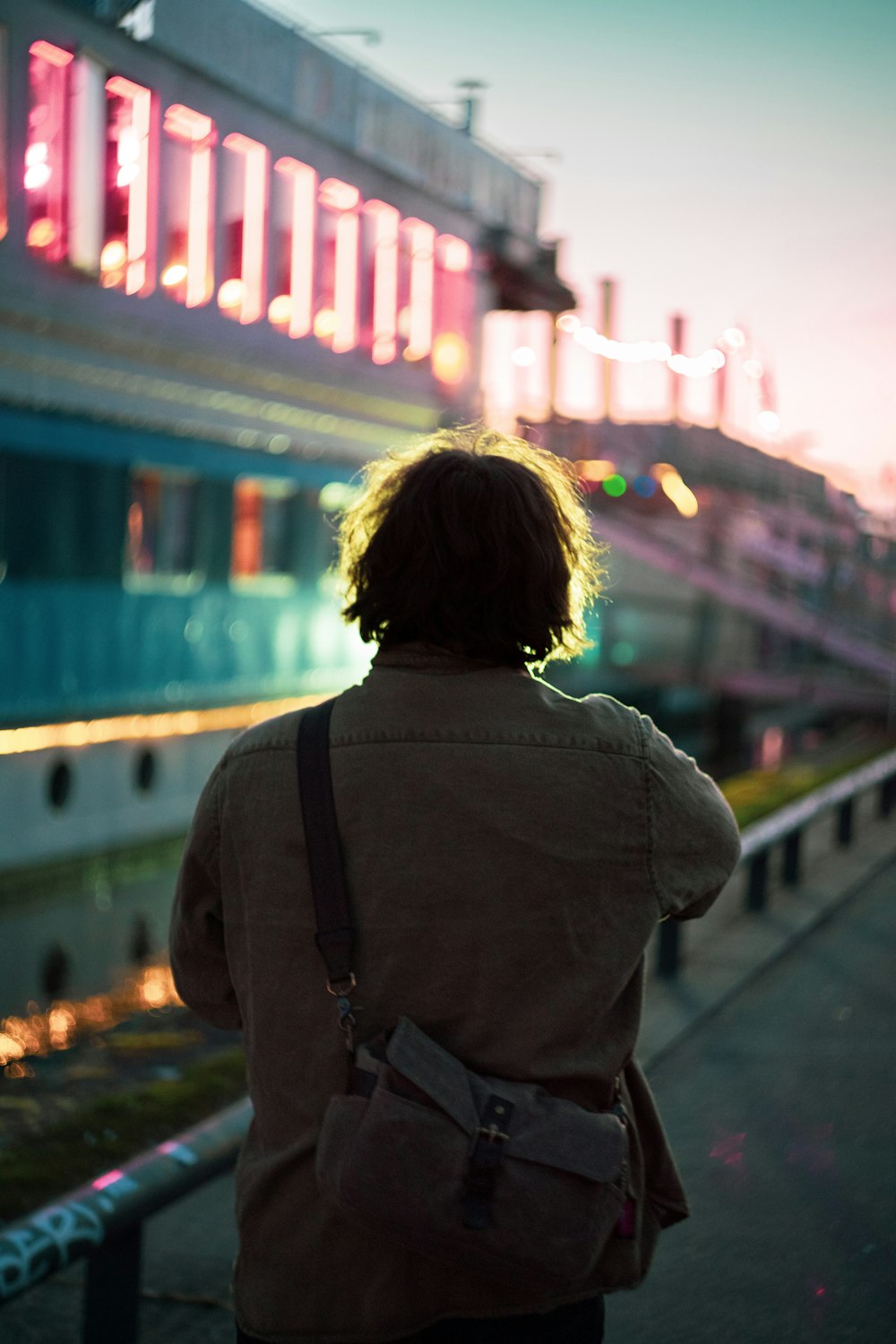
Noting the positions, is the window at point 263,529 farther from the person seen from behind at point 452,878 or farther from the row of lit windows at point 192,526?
the person seen from behind at point 452,878

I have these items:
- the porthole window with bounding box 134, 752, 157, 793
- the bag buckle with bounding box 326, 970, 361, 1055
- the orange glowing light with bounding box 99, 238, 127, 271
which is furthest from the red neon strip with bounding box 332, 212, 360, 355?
the bag buckle with bounding box 326, 970, 361, 1055

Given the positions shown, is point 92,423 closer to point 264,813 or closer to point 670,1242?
point 670,1242

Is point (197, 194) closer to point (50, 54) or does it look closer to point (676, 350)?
point (50, 54)

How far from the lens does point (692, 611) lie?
3431 cm

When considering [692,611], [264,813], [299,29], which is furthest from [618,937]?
[692,611]

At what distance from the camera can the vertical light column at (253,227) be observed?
13.1 meters

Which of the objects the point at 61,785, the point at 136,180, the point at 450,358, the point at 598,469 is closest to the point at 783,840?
the point at 61,785

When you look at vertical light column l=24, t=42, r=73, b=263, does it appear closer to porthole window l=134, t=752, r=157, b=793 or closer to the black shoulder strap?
porthole window l=134, t=752, r=157, b=793

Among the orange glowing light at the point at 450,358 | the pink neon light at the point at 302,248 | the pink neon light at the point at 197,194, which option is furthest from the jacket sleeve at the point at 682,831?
the orange glowing light at the point at 450,358

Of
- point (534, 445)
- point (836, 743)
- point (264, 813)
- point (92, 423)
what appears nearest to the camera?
point (264, 813)

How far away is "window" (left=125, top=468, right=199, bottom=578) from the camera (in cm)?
1242

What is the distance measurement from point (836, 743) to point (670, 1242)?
19832 millimetres

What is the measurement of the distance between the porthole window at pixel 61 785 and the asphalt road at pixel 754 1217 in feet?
21.9

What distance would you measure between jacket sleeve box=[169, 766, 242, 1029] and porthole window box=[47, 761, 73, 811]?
9421 mm
